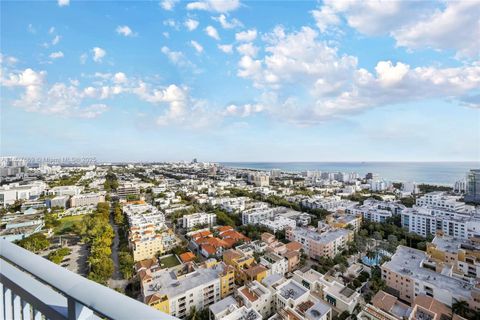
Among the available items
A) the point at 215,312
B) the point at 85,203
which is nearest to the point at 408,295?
the point at 215,312

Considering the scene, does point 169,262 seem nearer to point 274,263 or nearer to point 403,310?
point 274,263

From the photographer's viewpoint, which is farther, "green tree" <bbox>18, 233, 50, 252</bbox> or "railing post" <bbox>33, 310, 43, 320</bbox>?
"green tree" <bbox>18, 233, 50, 252</bbox>

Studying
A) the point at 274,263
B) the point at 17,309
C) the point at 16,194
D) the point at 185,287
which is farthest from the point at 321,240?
the point at 16,194

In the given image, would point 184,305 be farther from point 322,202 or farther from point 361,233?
point 322,202

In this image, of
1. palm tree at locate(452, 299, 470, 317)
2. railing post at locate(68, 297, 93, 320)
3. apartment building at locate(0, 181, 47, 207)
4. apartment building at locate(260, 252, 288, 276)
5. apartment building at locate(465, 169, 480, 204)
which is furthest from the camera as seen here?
apartment building at locate(0, 181, 47, 207)

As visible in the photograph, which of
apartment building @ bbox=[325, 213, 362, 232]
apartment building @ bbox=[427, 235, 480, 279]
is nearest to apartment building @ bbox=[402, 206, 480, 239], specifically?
apartment building @ bbox=[427, 235, 480, 279]

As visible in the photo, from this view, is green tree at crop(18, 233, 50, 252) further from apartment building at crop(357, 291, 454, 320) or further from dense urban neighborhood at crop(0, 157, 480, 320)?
apartment building at crop(357, 291, 454, 320)

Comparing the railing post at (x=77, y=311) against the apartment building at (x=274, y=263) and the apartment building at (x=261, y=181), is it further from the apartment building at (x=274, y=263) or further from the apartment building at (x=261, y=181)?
the apartment building at (x=261, y=181)
